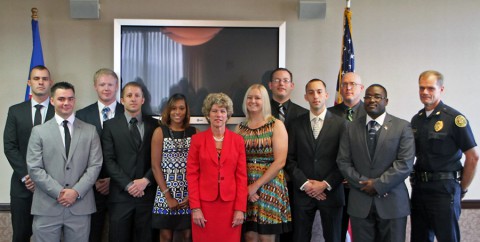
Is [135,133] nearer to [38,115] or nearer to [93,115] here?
[93,115]

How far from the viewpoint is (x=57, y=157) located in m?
2.97

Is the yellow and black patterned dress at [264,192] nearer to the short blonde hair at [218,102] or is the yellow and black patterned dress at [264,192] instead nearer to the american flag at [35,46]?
the short blonde hair at [218,102]

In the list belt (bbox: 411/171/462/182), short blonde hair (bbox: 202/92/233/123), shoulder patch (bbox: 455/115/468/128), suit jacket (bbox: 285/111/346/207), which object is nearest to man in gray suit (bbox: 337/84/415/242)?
suit jacket (bbox: 285/111/346/207)

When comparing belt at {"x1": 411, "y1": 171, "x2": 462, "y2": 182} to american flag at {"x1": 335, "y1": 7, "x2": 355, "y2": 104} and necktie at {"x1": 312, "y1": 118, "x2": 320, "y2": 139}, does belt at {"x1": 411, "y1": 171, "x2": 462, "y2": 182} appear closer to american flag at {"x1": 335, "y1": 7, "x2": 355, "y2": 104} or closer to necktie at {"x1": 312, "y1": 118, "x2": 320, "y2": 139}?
necktie at {"x1": 312, "y1": 118, "x2": 320, "y2": 139}

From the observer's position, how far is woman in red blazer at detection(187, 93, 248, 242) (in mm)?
2967

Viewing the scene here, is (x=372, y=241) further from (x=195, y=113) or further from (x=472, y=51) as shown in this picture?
(x=472, y=51)

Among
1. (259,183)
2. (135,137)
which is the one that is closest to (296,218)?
(259,183)

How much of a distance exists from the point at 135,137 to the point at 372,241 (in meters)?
2.01

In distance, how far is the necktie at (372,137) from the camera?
2906 millimetres

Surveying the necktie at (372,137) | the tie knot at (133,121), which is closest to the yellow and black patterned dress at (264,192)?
the necktie at (372,137)

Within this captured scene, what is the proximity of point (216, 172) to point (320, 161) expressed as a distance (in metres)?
0.84

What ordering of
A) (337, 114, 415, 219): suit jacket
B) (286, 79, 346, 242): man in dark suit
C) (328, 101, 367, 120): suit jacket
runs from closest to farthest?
(337, 114, 415, 219): suit jacket → (286, 79, 346, 242): man in dark suit → (328, 101, 367, 120): suit jacket

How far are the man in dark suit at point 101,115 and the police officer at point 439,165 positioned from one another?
8.40ft

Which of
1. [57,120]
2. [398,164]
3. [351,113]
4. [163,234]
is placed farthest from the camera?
[351,113]
